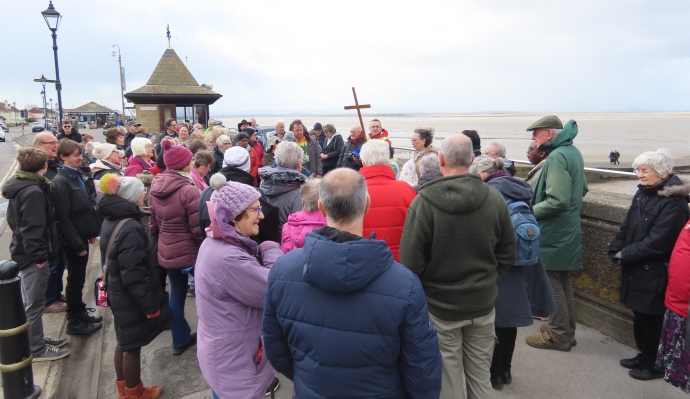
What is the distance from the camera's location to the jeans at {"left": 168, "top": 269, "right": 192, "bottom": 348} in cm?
400

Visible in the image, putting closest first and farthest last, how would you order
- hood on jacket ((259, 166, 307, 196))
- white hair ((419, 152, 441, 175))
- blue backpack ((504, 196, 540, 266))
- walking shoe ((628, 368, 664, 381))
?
blue backpack ((504, 196, 540, 266))
walking shoe ((628, 368, 664, 381))
hood on jacket ((259, 166, 307, 196))
white hair ((419, 152, 441, 175))

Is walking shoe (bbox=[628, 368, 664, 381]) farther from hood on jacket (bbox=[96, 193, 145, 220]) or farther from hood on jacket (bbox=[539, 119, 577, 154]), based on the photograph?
hood on jacket (bbox=[96, 193, 145, 220])

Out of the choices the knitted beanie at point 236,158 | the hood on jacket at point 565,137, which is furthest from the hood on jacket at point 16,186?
the hood on jacket at point 565,137

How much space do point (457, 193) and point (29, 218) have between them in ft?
12.2

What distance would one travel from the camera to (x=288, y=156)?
3.89 meters

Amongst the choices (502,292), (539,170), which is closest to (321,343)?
(502,292)

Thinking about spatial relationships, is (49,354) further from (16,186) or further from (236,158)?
(236,158)

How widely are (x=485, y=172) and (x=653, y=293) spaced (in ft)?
5.20

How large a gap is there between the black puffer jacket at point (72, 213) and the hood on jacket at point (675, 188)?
5271mm

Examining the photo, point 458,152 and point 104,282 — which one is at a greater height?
point 458,152

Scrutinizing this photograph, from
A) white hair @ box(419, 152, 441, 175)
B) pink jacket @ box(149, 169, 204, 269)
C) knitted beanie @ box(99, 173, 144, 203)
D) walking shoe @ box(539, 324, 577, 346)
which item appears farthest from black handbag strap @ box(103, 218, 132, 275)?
walking shoe @ box(539, 324, 577, 346)

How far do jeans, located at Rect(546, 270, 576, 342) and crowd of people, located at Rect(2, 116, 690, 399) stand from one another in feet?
0.04

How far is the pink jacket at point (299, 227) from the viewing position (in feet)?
9.57

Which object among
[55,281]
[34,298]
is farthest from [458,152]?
[55,281]
